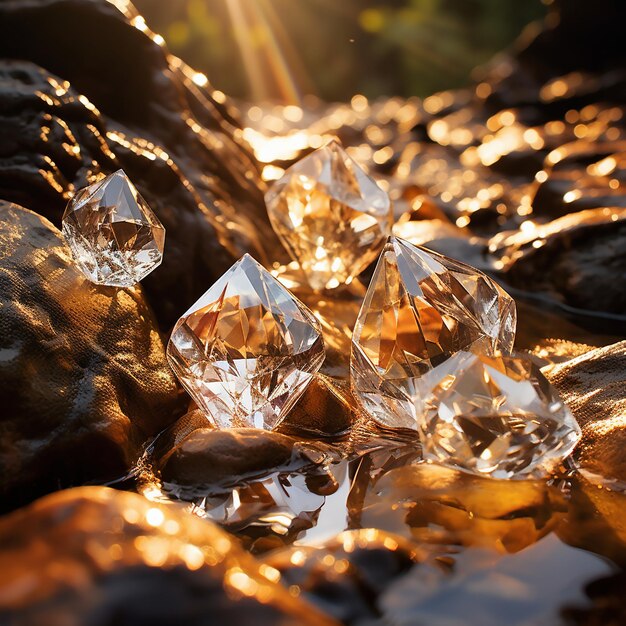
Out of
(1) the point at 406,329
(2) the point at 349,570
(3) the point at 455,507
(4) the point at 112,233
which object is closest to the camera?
(2) the point at 349,570

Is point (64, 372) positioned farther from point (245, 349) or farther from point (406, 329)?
point (406, 329)

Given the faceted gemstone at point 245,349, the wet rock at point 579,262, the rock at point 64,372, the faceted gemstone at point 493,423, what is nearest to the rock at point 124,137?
the rock at point 64,372

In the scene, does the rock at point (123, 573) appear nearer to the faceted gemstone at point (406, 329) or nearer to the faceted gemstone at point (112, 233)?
the faceted gemstone at point (406, 329)

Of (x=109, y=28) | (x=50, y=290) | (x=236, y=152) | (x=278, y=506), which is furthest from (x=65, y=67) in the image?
(x=278, y=506)

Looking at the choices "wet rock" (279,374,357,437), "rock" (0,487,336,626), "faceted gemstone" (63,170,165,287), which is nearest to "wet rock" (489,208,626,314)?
"wet rock" (279,374,357,437)

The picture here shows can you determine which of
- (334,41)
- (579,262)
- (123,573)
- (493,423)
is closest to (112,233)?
(493,423)

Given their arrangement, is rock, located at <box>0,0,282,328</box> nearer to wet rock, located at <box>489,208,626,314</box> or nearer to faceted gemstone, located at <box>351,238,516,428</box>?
faceted gemstone, located at <box>351,238,516,428</box>
